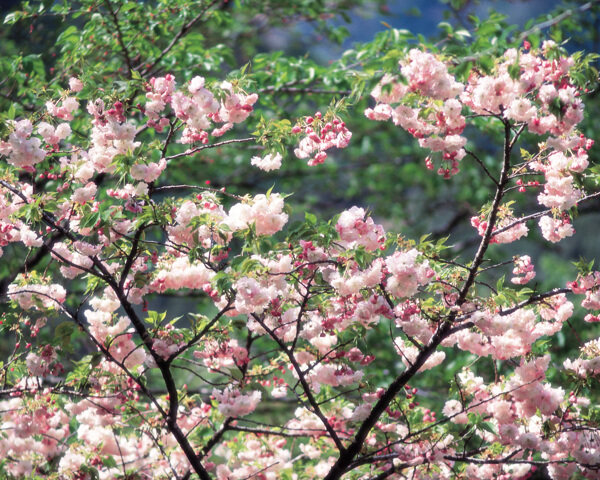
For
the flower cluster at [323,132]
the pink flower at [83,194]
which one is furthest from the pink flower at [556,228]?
the pink flower at [83,194]

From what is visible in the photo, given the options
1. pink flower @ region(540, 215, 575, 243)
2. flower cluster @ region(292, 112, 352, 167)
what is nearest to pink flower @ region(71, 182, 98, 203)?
flower cluster @ region(292, 112, 352, 167)

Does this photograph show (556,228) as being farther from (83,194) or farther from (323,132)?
(83,194)

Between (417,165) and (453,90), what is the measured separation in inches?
161

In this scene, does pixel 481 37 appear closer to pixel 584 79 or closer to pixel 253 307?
pixel 584 79

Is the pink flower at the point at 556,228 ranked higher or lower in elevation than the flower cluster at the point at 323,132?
lower

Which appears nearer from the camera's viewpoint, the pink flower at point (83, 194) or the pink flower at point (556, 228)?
the pink flower at point (83, 194)

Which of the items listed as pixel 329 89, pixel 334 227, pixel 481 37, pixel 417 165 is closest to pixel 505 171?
pixel 334 227

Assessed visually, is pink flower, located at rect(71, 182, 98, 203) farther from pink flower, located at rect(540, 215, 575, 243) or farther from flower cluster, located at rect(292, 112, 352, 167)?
pink flower, located at rect(540, 215, 575, 243)

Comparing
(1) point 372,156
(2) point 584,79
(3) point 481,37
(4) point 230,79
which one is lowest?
(2) point 584,79

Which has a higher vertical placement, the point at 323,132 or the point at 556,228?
the point at 323,132

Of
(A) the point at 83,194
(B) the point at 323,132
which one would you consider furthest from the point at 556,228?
(A) the point at 83,194

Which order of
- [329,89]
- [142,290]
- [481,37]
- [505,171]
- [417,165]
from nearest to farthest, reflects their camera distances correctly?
[505,171] < [142,290] < [481,37] < [329,89] < [417,165]

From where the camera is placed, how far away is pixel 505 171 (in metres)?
1.78

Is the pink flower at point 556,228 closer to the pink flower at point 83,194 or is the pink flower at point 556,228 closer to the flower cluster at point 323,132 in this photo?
the flower cluster at point 323,132
